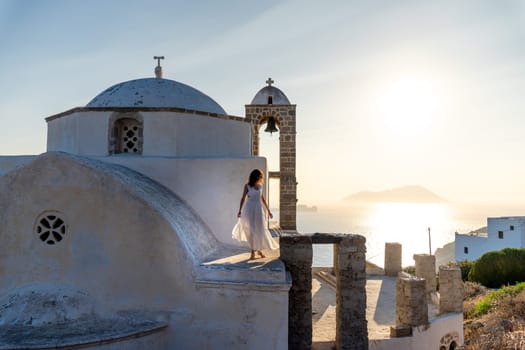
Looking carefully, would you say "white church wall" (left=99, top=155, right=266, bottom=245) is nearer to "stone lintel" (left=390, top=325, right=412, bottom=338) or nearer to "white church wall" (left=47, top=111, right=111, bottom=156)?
"white church wall" (left=47, top=111, right=111, bottom=156)

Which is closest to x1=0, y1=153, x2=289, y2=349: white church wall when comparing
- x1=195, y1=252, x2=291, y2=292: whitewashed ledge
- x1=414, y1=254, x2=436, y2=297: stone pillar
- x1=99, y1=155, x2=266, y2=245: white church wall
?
x1=195, y1=252, x2=291, y2=292: whitewashed ledge

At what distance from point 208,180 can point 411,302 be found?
15.3 feet

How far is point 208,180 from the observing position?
321 inches

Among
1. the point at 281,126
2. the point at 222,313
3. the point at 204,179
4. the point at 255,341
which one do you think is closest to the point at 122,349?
the point at 222,313

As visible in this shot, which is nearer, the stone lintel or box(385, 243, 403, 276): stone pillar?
the stone lintel

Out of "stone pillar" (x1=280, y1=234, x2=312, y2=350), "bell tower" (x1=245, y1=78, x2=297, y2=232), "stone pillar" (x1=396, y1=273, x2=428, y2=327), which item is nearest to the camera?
"stone pillar" (x1=280, y1=234, x2=312, y2=350)

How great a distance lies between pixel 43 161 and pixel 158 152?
2.40 metres

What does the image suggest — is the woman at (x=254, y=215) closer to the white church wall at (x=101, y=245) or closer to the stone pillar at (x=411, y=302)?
the white church wall at (x=101, y=245)

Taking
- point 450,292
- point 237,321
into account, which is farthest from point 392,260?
point 237,321

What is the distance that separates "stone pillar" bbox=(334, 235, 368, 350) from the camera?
6.70 meters

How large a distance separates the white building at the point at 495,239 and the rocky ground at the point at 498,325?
14.0 metres

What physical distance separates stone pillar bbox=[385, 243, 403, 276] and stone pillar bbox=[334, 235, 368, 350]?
694 centimetres

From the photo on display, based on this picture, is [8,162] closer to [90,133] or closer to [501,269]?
[90,133]

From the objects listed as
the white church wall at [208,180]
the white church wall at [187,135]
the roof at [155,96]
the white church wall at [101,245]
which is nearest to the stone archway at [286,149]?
the roof at [155,96]
